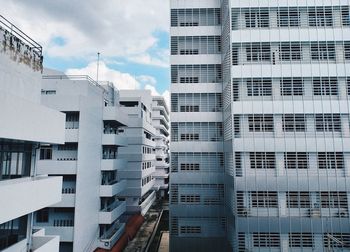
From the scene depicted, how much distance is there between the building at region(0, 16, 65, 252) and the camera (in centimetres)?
981

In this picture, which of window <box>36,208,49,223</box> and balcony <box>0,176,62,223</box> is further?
window <box>36,208,49,223</box>

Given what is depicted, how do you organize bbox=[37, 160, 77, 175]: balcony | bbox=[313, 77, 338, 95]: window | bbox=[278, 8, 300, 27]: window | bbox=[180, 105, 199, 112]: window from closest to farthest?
bbox=[37, 160, 77, 175]: balcony, bbox=[313, 77, 338, 95]: window, bbox=[278, 8, 300, 27]: window, bbox=[180, 105, 199, 112]: window

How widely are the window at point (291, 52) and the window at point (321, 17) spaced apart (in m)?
2.44

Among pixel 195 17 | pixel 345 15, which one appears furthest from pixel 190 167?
pixel 345 15

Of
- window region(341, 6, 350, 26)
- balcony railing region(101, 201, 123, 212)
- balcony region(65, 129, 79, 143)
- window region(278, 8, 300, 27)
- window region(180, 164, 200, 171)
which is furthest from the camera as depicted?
balcony railing region(101, 201, 123, 212)

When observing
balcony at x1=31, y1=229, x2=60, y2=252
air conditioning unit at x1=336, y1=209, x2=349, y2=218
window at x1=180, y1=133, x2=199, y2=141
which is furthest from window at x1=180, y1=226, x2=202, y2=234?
balcony at x1=31, y1=229, x2=60, y2=252

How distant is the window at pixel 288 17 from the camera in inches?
968

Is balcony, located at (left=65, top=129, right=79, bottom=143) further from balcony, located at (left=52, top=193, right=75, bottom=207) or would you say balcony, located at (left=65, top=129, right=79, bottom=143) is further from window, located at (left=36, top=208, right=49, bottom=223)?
window, located at (left=36, top=208, right=49, bottom=223)

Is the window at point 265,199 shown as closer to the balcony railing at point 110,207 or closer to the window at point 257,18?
the window at point 257,18

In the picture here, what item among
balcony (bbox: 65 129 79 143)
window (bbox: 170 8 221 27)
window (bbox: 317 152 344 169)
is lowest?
window (bbox: 317 152 344 169)

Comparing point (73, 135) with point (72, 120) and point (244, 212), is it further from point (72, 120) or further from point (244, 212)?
point (244, 212)

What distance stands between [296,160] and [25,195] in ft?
65.7

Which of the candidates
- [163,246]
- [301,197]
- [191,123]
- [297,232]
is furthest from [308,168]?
[163,246]

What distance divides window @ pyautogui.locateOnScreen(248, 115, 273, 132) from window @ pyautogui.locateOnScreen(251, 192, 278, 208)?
530 cm
